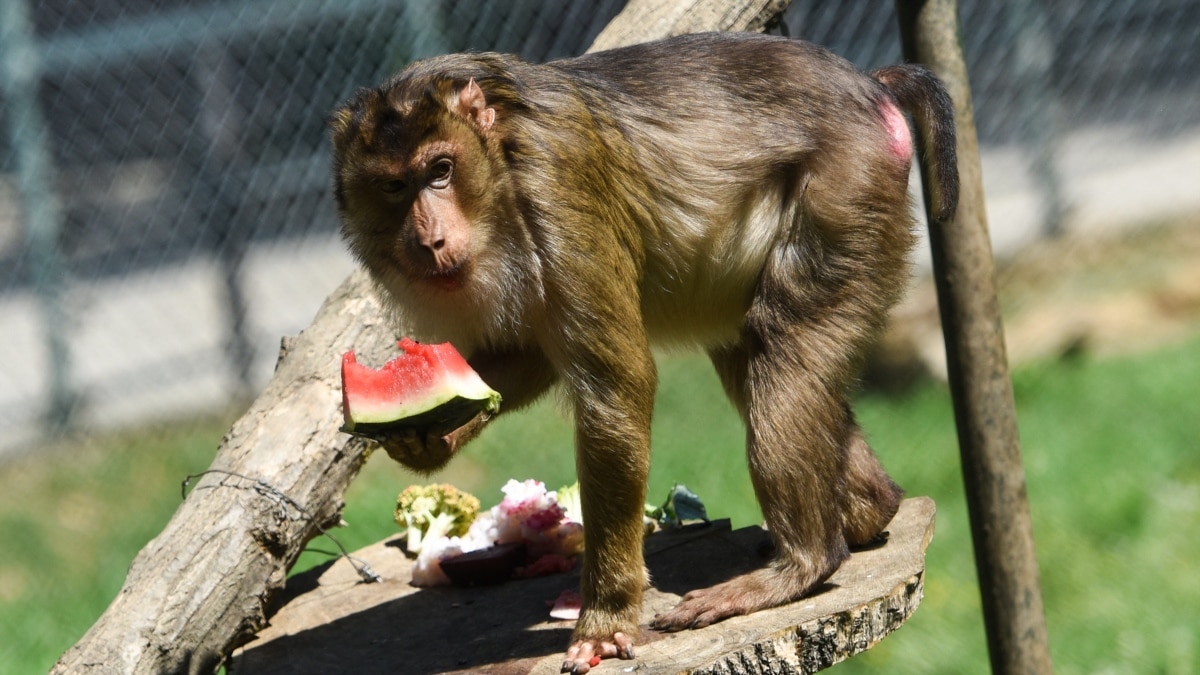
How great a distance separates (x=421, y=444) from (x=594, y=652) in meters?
0.73

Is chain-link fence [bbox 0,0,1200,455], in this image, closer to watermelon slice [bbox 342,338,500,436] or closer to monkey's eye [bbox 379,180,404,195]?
monkey's eye [bbox 379,180,404,195]

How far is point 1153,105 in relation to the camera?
884 cm

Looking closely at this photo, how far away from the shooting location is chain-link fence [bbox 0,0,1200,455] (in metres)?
7.96

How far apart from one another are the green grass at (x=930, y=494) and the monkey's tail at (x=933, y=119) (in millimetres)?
2676

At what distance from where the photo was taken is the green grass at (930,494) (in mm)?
6426

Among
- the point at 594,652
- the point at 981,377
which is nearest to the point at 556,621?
the point at 594,652

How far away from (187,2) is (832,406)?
218 inches

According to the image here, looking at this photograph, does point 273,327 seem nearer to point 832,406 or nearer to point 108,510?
point 108,510

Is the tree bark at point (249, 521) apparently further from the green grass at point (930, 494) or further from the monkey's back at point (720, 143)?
the green grass at point (930, 494)

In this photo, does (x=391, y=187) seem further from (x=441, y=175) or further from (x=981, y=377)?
(x=981, y=377)

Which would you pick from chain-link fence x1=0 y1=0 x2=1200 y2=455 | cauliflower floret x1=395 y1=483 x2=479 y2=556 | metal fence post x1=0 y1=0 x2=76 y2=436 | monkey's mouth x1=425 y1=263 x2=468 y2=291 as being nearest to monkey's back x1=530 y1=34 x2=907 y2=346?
monkey's mouth x1=425 y1=263 x2=468 y2=291

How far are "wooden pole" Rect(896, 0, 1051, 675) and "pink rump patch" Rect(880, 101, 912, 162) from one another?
0.58 m

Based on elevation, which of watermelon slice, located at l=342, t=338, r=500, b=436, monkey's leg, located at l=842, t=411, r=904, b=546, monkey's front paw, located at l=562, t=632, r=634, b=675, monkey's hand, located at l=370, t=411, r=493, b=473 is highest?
watermelon slice, located at l=342, t=338, r=500, b=436

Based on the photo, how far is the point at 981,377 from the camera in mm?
4738
